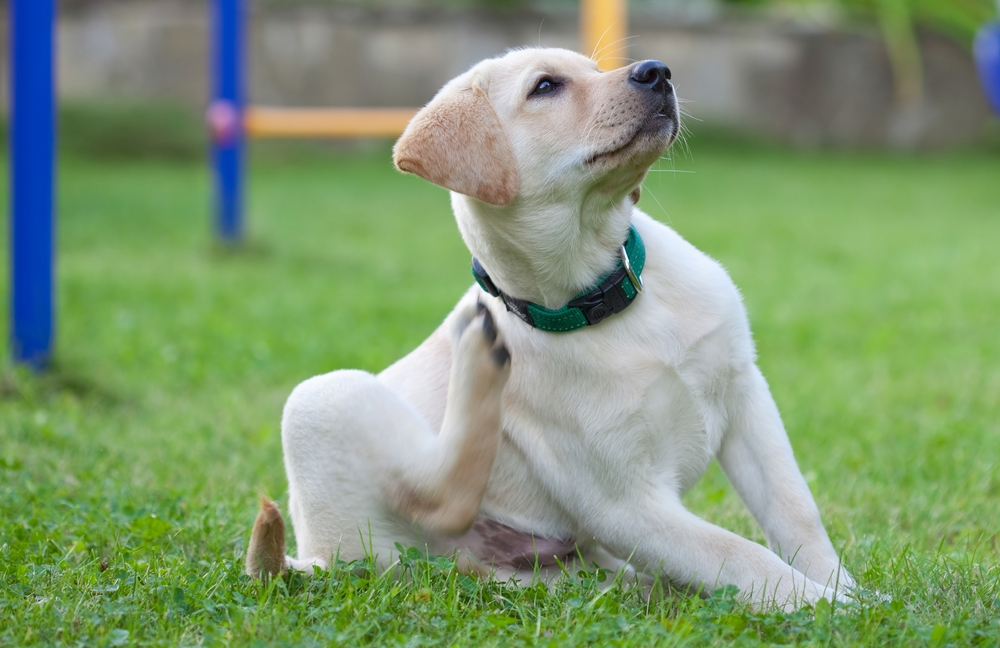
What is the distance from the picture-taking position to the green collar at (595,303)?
2.50 metres

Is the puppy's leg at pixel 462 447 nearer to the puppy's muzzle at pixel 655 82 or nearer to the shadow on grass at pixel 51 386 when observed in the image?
the puppy's muzzle at pixel 655 82

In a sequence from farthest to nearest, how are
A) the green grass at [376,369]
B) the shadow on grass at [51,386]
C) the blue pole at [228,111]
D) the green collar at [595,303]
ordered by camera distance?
the blue pole at [228,111] → the shadow on grass at [51,386] → the green collar at [595,303] → the green grass at [376,369]

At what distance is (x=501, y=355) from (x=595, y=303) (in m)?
0.26

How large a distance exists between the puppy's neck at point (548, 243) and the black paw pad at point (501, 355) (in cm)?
21

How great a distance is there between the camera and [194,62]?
523 inches

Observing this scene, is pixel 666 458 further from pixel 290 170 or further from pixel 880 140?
pixel 880 140

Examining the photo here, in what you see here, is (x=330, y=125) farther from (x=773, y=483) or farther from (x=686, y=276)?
(x=773, y=483)

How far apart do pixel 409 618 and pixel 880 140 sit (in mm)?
13302

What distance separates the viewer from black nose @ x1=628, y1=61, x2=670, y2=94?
2582 mm

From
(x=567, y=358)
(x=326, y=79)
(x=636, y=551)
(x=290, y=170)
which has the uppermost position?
(x=567, y=358)

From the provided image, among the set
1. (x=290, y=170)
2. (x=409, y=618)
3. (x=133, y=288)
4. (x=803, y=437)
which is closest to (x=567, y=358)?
(x=409, y=618)

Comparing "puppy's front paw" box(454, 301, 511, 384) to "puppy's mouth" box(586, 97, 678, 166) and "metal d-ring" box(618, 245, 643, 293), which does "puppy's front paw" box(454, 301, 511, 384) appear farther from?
"puppy's mouth" box(586, 97, 678, 166)

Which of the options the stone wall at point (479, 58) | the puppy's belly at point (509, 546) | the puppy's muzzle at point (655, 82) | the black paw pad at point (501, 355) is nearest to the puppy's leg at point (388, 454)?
the black paw pad at point (501, 355)

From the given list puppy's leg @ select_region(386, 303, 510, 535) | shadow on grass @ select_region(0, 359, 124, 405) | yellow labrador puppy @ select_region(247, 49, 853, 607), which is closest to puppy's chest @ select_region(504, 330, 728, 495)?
yellow labrador puppy @ select_region(247, 49, 853, 607)
